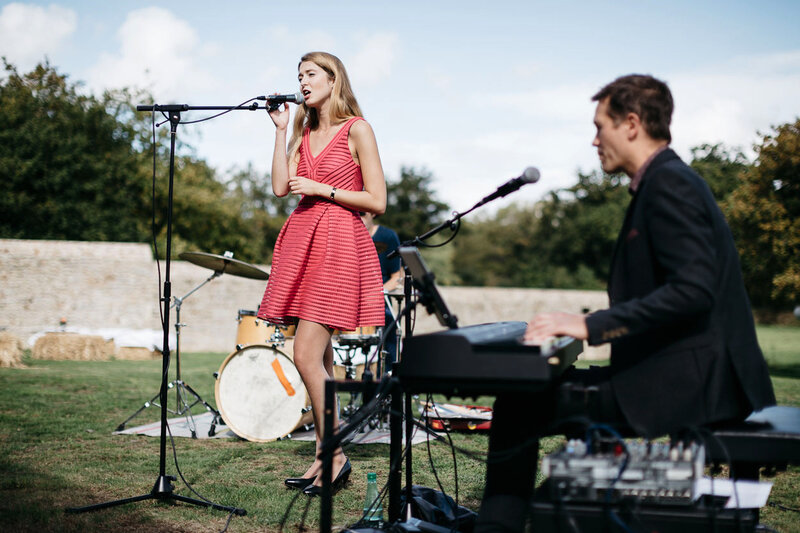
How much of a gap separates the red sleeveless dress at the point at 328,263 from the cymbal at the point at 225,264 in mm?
2249

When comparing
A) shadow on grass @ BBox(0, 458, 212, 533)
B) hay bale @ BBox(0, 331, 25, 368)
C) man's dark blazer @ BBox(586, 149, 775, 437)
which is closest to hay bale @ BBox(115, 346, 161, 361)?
hay bale @ BBox(0, 331, 25, 368)

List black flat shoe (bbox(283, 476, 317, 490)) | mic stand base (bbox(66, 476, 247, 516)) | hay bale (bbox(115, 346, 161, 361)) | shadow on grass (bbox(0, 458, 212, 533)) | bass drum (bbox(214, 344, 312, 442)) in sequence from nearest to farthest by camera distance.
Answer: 1. shadow on grass (bbox(0, 458, 212, 533))
2. mic stand base (bbox(66, 476, 247, 516))
3. black flat shoe (bbox(283, 476, 317, 490))
4. bass drum (bbox(214, 344, 312, 442))
5. hay bale (bbox(115, 346, 161, 361))

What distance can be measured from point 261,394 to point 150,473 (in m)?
1.52

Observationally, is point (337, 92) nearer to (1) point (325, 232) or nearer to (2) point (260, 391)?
(1) point (325, 232)

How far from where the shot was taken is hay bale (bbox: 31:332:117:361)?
51.8 ft

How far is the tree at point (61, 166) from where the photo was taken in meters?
28.9

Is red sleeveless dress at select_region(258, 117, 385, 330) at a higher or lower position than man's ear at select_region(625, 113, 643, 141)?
lower

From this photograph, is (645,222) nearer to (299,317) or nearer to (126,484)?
(299,317)

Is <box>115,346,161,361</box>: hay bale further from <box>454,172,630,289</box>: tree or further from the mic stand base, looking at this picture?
<box>454,172,630,289</box>: tree

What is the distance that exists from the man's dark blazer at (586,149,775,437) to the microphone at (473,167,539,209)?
536 mm

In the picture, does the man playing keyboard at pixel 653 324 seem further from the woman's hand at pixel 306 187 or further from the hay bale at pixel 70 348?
the hay bale at pixel 70 348

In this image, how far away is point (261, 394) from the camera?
235 inches

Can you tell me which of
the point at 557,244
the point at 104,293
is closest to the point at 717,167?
the point at 557,244

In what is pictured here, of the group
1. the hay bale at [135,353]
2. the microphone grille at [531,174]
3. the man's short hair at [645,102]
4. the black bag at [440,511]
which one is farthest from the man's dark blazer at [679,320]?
the hay bale at [135,353]
